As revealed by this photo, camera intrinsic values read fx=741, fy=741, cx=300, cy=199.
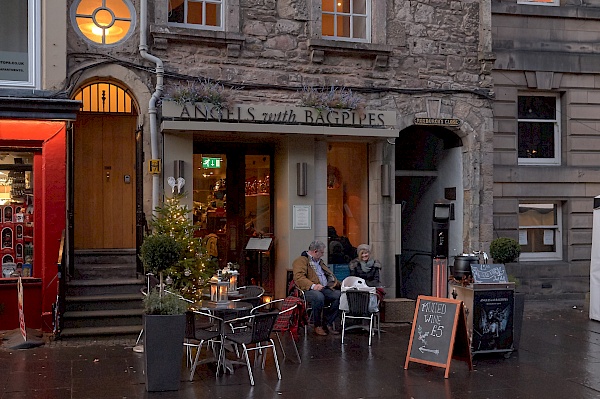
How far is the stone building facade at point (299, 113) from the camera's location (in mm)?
11711

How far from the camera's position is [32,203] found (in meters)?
11.5

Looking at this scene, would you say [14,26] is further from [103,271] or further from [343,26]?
[343,26]

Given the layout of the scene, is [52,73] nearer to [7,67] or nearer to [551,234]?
[7,67]

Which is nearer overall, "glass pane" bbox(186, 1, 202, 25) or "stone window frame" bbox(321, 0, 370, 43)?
"glass pane" bbox(186, 1, 202, 25)

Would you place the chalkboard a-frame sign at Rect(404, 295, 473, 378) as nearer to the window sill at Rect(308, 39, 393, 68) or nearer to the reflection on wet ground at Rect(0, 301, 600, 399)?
the reflection on wet ground at Rect(0, 301, 600, 399)

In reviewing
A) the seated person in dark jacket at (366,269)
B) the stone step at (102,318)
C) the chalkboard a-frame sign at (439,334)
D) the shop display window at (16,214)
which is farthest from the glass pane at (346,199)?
the shop display window at (16,214)

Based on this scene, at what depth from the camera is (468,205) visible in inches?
539

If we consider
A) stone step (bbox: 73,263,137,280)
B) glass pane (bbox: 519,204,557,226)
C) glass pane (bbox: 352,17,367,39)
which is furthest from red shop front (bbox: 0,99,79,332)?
glass pane (bbox: 519,204,557,226)

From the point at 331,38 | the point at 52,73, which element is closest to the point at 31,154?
the point at 52,73

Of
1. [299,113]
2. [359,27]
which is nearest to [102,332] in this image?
[299,113]

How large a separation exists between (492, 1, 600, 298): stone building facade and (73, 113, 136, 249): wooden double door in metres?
7.01

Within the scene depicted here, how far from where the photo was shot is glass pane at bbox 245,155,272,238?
1330cm

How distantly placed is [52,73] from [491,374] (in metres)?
7.50

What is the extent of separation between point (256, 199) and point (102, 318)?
3702 mm
